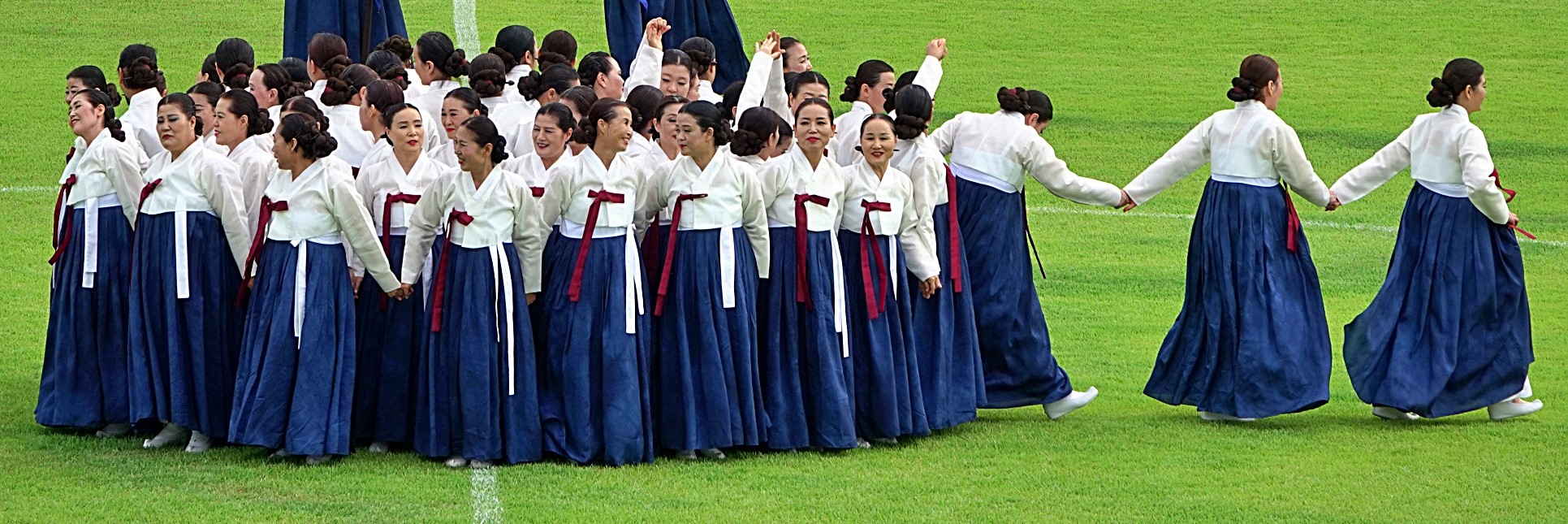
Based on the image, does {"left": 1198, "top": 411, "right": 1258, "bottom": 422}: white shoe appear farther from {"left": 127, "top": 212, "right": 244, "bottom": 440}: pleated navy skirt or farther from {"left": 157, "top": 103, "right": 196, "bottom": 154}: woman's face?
{"left": 157, "top": 103, "right": 196, "bottom": 154}: woman's face

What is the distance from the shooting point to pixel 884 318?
6543 mm

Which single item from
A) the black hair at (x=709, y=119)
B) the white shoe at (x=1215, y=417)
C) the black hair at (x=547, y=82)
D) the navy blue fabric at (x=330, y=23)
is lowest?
the white shoe at (x=1215, y=417)

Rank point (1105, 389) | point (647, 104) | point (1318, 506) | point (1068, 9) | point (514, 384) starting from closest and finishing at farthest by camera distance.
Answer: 1. point (1318, 506)
2. point (514, 384)
3. point (647, 104)
4. point (1105, 389)
5. point (1068, 9)

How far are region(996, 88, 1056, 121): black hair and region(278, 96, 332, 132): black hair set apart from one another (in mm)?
2428

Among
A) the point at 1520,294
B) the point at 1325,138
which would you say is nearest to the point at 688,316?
the point at 1520,294

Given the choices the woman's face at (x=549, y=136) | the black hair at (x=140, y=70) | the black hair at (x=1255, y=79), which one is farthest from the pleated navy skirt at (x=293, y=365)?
the black hair at (x=1255, y=79)

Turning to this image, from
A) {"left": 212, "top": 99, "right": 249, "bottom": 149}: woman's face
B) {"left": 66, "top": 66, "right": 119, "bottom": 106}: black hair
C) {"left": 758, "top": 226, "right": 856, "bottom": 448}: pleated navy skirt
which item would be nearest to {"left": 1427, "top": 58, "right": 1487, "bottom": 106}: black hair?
{"left": 758, "top": 226, "right": 856, "bottom": 448}: pleated navy skirt

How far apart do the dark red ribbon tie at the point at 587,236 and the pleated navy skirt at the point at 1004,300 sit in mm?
1524

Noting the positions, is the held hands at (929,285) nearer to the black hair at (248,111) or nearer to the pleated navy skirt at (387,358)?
the pleated navy skirt at (387,358)

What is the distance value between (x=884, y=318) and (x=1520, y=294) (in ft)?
7.95

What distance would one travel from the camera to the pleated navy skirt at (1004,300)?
23.0 ft

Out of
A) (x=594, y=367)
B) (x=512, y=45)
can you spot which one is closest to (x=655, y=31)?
(x=512, y=45)

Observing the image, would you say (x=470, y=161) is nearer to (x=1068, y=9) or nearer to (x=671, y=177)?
(x=671, y=177)

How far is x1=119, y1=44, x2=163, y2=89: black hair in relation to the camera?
714 centimetres
